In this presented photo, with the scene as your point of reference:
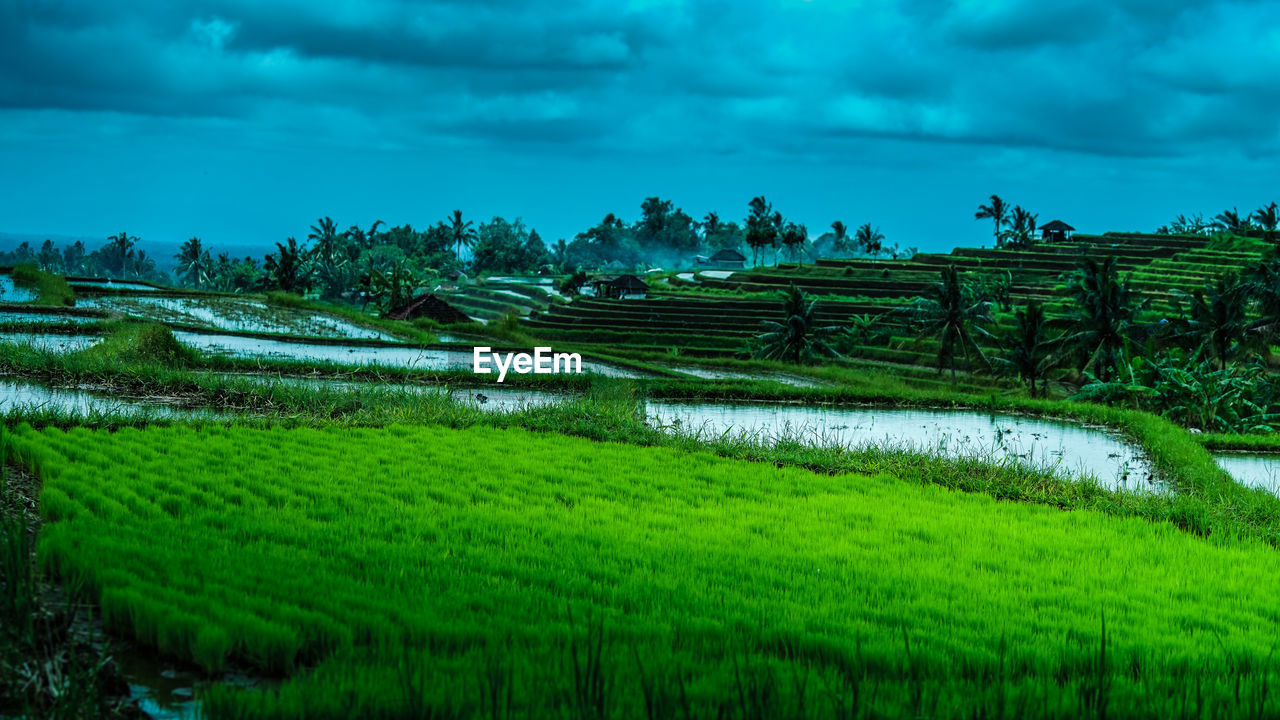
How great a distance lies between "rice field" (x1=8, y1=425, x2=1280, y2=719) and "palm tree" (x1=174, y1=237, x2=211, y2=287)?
189 ft

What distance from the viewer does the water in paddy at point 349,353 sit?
53.5 ft

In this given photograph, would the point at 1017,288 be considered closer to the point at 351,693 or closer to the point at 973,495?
the point at 973,495

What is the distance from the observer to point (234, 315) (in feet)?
82.0

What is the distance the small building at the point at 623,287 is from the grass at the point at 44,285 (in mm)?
29264

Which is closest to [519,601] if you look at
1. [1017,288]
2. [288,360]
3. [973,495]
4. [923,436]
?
[973,495]

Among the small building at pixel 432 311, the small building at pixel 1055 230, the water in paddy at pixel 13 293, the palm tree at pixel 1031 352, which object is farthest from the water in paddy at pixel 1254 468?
the small building at pixel 1055 230

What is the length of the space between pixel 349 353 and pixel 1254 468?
13198 mm

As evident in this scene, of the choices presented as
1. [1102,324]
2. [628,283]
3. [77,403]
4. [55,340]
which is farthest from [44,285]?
[628,283]

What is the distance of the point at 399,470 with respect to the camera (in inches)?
306

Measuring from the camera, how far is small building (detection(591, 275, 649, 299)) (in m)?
55.4

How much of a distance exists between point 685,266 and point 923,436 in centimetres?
8819

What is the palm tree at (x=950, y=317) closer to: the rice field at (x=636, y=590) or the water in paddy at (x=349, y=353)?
the water in paddy at (x=349, y=353)

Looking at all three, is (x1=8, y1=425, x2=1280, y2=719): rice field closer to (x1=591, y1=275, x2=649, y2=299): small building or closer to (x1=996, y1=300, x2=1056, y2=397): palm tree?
(x1=996, y1=300, x2=1056, y2=397): palm tree

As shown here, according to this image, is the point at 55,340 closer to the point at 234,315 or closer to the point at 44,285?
the point at 234,315
